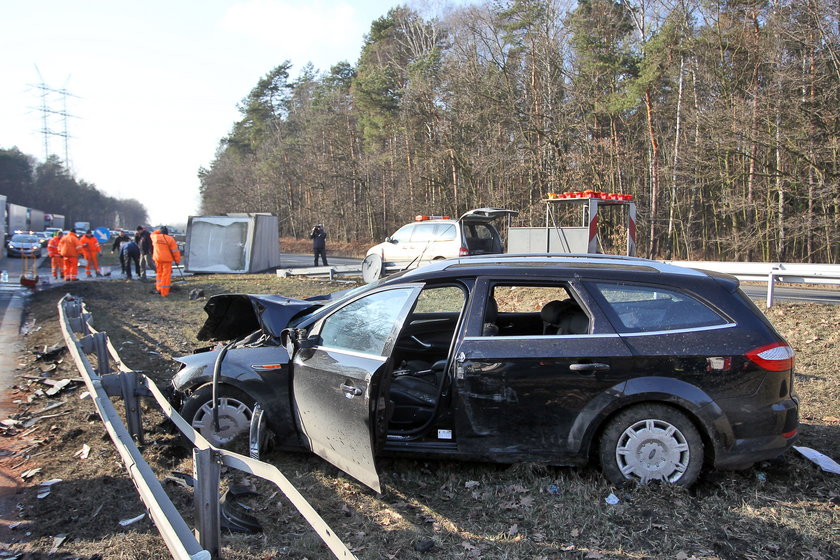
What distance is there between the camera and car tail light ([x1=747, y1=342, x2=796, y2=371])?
388cm

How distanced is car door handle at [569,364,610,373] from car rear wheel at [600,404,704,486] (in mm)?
333

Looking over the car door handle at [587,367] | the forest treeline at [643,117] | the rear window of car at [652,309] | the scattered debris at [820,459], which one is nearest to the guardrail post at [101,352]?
the car door handle at [587,367]

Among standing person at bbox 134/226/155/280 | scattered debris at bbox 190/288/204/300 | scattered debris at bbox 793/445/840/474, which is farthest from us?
standing person at bbox 134/226/155/280

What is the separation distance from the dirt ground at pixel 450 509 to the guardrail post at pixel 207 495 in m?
0.23

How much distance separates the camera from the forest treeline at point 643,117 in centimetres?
1983

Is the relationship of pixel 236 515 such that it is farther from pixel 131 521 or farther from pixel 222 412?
pixel 222 412

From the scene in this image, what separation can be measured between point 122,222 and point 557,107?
152m

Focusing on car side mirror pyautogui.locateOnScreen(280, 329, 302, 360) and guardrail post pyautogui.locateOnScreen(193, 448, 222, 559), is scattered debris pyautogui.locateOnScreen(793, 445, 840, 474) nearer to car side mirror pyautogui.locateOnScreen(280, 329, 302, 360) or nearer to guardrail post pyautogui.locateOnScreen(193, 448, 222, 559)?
car side mirror pyautogui.locateOnScreen(280, 329, 302, 360)

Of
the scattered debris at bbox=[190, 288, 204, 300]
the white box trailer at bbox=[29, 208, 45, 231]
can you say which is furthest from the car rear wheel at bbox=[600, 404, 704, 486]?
the white box trailer at bbox=[29, 208, 45, 231]

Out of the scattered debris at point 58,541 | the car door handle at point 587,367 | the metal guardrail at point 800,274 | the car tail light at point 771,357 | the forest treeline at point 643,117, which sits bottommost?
the scattered debris at point 58,541

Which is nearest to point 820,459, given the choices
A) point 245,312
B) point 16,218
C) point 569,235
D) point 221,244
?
point 245,312

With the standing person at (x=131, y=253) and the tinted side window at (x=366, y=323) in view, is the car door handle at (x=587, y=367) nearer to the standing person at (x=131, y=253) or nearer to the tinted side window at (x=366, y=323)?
the tinted side window at (x=366, y=323)

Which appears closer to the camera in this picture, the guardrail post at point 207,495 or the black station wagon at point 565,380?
the guardrail post at point 207,495

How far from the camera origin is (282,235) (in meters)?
61.7
